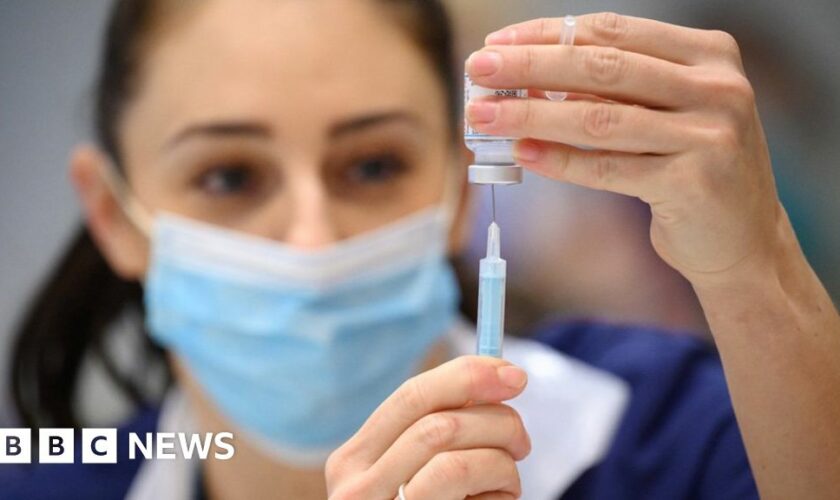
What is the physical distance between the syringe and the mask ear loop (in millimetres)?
730

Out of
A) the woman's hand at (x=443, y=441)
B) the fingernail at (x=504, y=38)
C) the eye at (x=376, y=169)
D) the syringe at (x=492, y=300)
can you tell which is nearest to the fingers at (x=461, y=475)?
the woman's hand at (x=443, y=441)

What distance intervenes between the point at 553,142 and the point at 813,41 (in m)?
0.87

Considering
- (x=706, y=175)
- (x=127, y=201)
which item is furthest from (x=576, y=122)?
(x=127, y=201)

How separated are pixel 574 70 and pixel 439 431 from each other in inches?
15.6

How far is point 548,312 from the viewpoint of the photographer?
5.12 feet

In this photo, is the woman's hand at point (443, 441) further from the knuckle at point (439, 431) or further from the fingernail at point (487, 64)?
the fingernail at point (487, 64)

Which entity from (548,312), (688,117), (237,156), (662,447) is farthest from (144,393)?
(688,117)

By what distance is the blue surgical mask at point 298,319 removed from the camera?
143 cm

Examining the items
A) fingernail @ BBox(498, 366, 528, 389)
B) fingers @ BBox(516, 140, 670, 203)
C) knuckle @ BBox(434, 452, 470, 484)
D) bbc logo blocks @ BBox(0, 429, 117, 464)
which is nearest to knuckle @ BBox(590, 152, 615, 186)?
fingers @ BBox(516, 140, 670, 203)

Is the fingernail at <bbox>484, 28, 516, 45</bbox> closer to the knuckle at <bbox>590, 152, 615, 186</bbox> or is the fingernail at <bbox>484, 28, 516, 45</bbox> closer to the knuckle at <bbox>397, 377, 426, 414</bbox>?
the knuckle at <bbox>590, 152, 615, 186</bbox>

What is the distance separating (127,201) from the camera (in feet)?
4.99

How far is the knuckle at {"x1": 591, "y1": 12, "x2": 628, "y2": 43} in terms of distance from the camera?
0.92 metres

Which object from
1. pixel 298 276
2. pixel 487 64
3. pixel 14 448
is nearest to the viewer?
pixel 487 64

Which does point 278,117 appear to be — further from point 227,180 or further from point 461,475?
point 461,475
